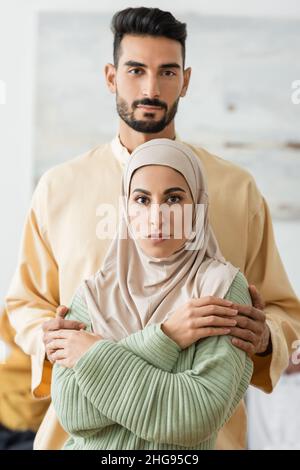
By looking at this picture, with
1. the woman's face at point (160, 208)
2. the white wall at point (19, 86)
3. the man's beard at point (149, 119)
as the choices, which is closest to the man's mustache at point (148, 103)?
the man's beard at point (149, 119)

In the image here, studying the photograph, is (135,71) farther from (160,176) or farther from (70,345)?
(70,345)

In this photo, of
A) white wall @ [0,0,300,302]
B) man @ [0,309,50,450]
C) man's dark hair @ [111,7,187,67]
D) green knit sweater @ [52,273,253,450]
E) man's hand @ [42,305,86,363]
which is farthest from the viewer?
white wall @ [0,0,300,302]

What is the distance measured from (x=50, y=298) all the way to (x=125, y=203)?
1.10 feet

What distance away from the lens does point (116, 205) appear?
4.48 ft

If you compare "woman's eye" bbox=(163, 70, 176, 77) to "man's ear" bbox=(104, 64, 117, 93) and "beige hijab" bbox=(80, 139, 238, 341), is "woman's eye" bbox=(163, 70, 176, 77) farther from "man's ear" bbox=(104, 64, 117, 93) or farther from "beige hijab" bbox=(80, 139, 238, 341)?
"beige hijab" bbox=(80, 139, 238, 341)

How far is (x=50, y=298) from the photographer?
1.41m

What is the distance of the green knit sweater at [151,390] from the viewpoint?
1045 mm

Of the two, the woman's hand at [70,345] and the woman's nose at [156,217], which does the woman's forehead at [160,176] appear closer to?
the woman's nose at [156,217]

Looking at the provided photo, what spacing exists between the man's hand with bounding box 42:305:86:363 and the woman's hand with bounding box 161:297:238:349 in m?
0.16

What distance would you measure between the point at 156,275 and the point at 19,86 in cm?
92

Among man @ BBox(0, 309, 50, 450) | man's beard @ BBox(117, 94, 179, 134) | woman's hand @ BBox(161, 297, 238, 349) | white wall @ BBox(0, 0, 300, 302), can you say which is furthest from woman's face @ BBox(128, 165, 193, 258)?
white wall @ BBox(0, 0, 300, 302)

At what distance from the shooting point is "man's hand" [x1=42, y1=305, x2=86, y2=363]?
3.79ft

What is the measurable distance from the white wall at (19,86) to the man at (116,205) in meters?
0.40

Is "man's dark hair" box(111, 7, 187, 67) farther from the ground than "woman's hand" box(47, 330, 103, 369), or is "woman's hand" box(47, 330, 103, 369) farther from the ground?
"man's dark hair" box(111, 7, 187, 67)
